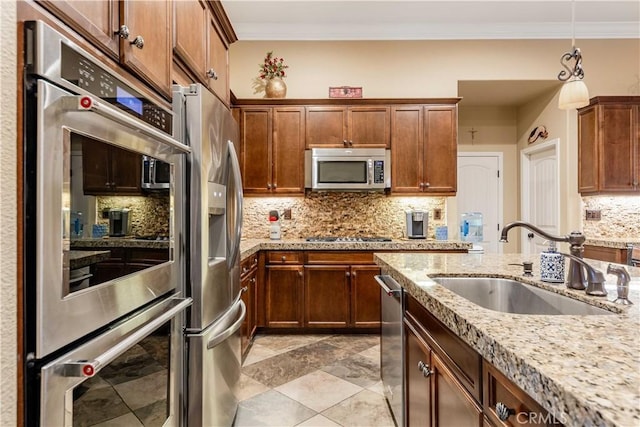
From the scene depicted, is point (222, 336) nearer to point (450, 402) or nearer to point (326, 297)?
point (450, 402)

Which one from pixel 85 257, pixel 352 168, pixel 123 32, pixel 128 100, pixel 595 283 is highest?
pixel 123 32

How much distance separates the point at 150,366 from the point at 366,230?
3.21 metres

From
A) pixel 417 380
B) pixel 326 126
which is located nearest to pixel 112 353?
pixel 417 380

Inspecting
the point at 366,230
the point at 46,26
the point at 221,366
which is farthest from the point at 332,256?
the point at 46,26

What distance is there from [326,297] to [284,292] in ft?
1.39

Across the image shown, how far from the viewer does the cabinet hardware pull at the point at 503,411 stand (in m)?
0.77

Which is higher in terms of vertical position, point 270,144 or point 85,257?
point 270,144

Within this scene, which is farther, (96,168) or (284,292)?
(284,292)

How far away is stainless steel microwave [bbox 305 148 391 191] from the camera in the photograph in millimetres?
3820

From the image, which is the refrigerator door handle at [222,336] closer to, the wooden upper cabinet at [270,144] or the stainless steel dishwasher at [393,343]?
the stainless steel dishwasher at [393,343]

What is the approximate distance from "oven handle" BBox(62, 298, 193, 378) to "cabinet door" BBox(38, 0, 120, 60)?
86 centimetres

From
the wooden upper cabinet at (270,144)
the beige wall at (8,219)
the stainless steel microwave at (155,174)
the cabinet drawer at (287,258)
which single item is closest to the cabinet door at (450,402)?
the beige wall at (8,219)

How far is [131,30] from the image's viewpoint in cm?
125

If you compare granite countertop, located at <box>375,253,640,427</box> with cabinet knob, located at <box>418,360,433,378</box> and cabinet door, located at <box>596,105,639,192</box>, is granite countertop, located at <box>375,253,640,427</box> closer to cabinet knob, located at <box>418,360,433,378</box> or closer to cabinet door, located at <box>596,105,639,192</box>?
cabinet knob, located at <box>418,360,433,378</box>
